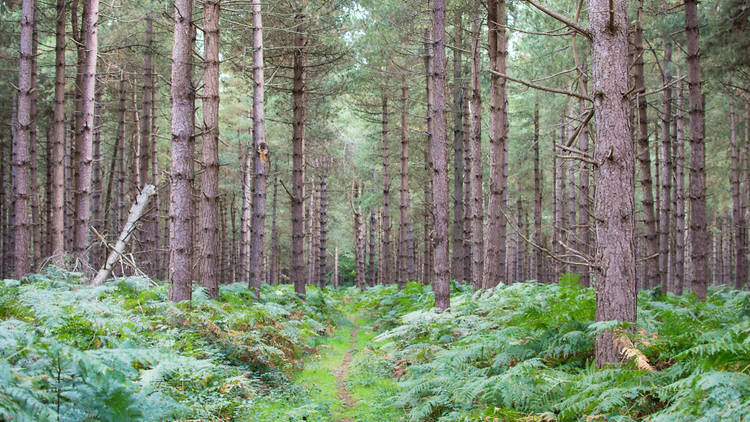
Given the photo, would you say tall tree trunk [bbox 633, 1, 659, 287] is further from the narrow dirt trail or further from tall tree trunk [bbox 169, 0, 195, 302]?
tall tree trunk [bbox 169, 0, 195, 302]

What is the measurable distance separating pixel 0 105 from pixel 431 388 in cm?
2205

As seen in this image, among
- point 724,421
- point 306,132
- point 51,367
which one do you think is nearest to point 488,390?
point 724,421

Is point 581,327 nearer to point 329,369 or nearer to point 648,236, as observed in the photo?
point 329,369

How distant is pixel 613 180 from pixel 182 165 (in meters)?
5.70

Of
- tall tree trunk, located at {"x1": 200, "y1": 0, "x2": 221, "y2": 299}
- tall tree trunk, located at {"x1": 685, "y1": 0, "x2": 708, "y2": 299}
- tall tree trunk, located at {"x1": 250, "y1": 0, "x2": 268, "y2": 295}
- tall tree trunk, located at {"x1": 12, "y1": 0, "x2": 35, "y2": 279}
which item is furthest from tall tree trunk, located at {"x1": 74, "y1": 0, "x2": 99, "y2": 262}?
tall tree trunk, located at {"x1": 685, "y1": 0, "x2": 708, "y2": 299}

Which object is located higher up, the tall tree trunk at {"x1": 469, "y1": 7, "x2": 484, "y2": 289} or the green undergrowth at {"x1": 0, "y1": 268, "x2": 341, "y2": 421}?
the tall tree trunk at {"x1": 469, "y1": 7, "x2": 484, "y2": 289}

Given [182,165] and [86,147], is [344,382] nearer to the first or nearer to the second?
[182,165]

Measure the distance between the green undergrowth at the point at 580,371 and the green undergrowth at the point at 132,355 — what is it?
6.43 feet

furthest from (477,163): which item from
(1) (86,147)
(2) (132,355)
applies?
(2) (132,355)

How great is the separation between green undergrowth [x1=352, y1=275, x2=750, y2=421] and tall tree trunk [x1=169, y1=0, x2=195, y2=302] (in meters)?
3.39

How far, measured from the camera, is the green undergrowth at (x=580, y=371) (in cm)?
343

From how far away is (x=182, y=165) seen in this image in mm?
7664

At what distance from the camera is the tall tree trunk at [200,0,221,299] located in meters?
9.46

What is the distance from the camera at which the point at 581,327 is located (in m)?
5.57
